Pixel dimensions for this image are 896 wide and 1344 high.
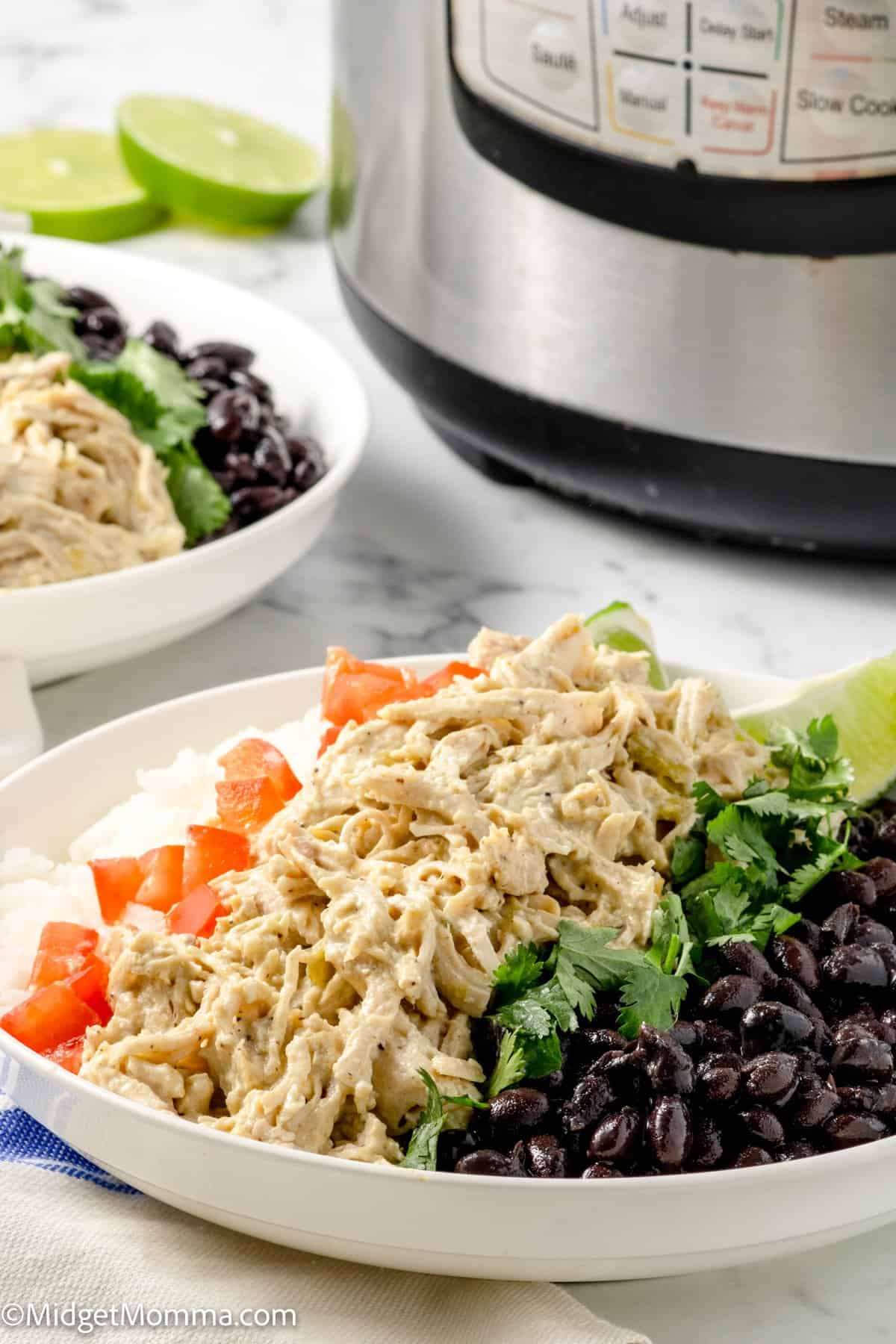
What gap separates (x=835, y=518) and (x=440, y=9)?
676mm

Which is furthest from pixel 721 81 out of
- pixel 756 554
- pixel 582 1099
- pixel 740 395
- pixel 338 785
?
pixel 582 1099

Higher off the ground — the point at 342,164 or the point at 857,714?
the point at 342,164

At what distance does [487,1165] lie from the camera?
1067 mm

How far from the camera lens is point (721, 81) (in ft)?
5.39

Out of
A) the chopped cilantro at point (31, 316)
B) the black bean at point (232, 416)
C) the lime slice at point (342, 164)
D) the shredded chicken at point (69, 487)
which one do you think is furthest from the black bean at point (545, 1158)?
the lime slice at point (342, 164)

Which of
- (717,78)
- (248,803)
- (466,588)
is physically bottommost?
(466,588)

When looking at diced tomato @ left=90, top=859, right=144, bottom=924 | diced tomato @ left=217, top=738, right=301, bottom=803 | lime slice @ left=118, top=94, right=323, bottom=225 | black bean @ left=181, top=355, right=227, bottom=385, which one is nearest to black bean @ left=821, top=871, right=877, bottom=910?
diced tomato @ left=217, top=738, right=301, bottom=803

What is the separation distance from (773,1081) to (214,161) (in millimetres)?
2139

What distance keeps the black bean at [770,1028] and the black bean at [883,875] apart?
0.20m

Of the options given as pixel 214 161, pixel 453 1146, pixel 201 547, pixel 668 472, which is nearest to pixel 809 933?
pixel 453 1146

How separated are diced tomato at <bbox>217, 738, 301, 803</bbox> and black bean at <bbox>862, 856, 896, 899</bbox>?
46 cm

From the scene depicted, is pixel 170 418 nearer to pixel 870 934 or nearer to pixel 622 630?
pixel 622 630

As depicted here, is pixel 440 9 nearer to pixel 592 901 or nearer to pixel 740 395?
pixel 740 395

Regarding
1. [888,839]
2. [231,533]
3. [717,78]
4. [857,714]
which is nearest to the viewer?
[888,839]
